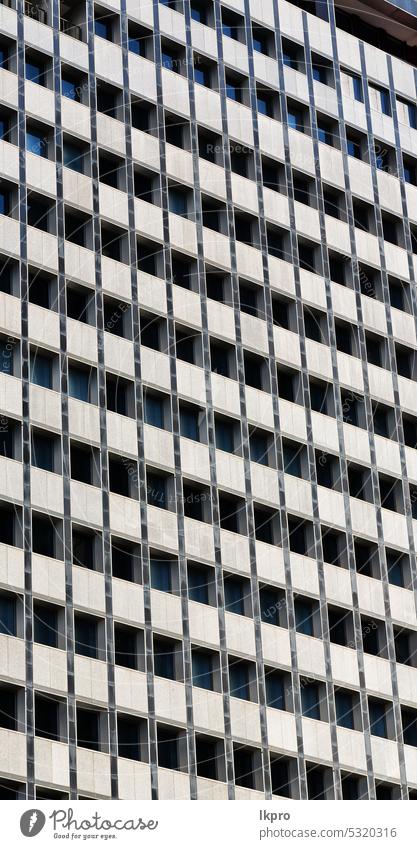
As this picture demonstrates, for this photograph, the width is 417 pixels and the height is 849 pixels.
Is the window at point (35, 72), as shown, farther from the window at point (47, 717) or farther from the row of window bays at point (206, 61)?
the window at point (47, 717)

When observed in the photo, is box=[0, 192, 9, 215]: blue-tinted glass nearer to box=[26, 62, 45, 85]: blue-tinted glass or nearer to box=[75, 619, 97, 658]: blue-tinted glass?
box=[26, 62, 45, 85]: blue-tinted glass

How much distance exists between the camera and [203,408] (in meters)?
91.9

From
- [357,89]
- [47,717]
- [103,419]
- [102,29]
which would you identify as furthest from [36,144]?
[47,717]

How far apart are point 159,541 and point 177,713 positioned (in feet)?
23.3

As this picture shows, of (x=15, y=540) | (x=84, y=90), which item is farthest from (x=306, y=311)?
(x=15, y=540)

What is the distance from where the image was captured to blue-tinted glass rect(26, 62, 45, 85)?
91625 millimetres

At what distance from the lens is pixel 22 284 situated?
87188 mm

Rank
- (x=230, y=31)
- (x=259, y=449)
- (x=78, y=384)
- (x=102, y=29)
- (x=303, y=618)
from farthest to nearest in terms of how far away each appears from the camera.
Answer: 1. (x=230, y=31)
2. (x=102, y=29)
3. (x=259, y=449)
4. (x=303, y=618)
5. (x=78, y=384)

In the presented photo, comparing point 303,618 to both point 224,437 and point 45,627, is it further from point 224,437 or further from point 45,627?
point 45,627

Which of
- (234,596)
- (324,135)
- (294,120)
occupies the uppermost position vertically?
(294,120)

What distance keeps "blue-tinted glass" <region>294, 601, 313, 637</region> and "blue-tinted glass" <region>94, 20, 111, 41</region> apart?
26430 mm

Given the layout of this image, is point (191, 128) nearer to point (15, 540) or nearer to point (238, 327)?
point (238, 327)

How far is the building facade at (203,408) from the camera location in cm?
8406

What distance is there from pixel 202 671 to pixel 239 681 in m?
2.00
